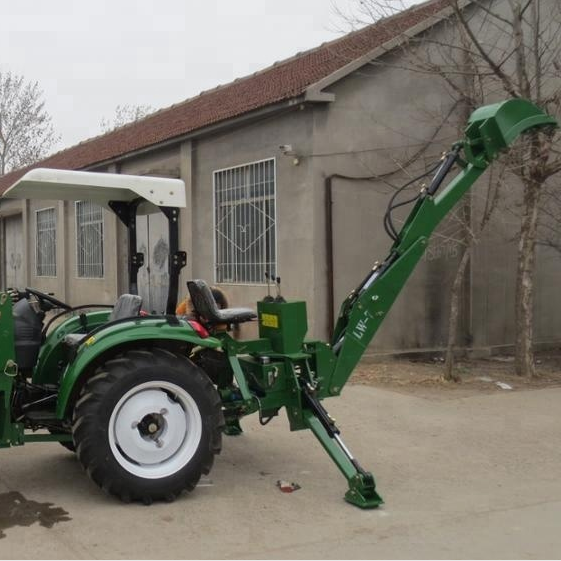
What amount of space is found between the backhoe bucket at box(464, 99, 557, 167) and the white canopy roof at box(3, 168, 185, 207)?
230 centimetres

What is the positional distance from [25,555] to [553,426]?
5.25m

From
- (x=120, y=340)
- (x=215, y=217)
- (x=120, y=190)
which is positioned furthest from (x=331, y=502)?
(x=215, y=217)

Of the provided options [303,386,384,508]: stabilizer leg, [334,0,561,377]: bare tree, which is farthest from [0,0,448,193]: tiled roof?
[303,386,384,508]: stabilizer leg

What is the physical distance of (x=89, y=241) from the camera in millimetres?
17766

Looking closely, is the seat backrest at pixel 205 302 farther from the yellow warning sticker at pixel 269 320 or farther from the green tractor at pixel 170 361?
the yellow warning sticker at pixel 269 320

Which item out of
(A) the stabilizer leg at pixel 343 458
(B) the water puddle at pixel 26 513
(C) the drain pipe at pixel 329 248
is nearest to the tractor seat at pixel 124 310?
(B) the water puddle at pixel 26 513

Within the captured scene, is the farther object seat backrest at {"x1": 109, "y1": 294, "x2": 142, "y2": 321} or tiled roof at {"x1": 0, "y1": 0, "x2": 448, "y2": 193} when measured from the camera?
tiled roof at {"x1": 0, "y1": 0, "x2": 448, "y2": 193}

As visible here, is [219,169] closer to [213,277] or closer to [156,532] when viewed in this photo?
[213,277]

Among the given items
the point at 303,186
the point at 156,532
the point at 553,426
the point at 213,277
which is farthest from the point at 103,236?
the point at 156,532

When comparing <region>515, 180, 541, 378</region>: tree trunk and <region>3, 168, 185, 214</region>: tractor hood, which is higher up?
<region>3, 168, 185, 214</region>: tractor hood

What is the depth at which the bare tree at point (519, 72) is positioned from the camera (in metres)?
9.23

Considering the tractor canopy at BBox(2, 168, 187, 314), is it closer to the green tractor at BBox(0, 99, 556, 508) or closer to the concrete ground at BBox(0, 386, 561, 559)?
the green tractor at BBox(0, 99, 556, 508)

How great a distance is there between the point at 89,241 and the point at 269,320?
505 inches

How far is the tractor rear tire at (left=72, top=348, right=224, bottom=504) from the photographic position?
486 cm
